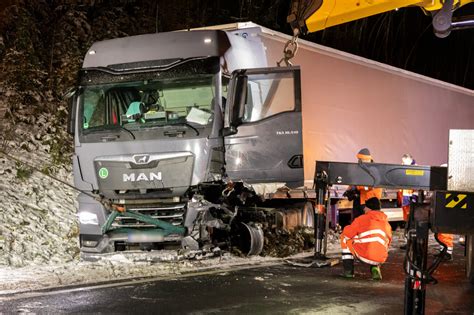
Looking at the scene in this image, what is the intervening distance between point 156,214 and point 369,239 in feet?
9.75

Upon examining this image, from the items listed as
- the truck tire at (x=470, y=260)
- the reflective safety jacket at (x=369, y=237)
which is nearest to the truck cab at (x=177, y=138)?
the reflective safety jacket at (x=369, y=237)

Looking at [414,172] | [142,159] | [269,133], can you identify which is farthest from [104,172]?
[414,172]

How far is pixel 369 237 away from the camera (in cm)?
863

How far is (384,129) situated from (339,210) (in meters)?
1.99

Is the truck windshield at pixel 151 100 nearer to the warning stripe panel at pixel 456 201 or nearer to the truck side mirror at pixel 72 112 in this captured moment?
the truck side mirror at pixel 72 112

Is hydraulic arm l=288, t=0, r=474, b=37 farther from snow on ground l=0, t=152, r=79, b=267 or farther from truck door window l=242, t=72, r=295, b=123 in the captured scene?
snow on ground l=0, t=152, r=79, b=267

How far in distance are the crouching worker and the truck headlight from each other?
11.5ft

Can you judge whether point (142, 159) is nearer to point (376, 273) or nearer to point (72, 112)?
point (72, 112)

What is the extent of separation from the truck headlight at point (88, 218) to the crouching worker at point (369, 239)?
3506 mm

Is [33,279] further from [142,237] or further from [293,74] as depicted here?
[293,74]

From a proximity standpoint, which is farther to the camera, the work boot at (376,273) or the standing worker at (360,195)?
the standing worker at (360,195)

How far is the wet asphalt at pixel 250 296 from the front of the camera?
6871 mm

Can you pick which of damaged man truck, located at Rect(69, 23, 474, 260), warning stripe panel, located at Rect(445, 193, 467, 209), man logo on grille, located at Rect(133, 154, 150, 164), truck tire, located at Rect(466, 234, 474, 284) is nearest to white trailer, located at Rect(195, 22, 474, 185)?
damaged man truck, located at Rect(69, 23, 474, 260)

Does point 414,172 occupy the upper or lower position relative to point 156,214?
upper
